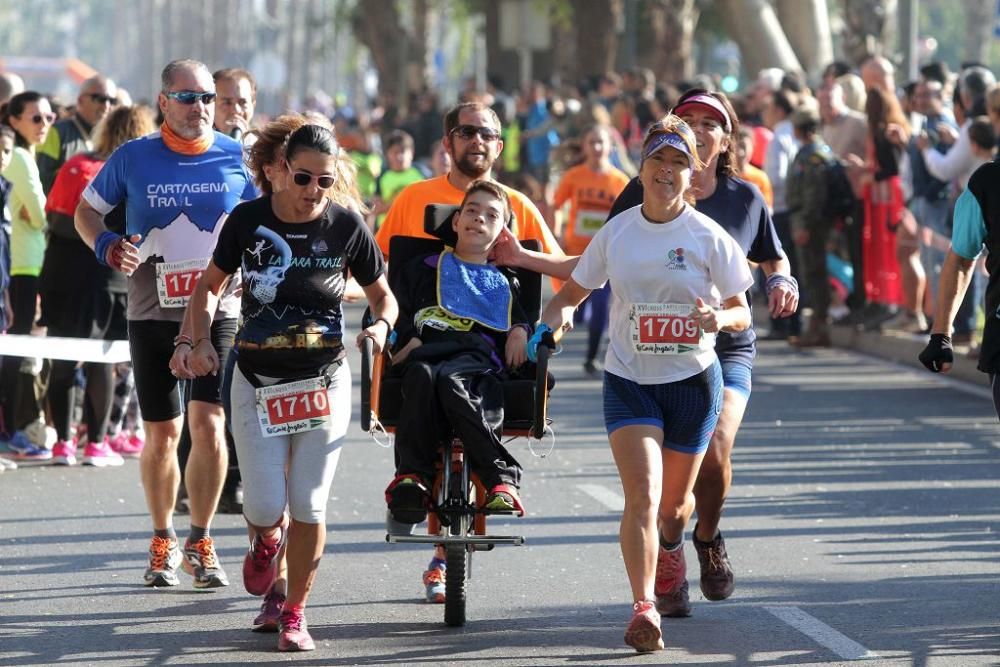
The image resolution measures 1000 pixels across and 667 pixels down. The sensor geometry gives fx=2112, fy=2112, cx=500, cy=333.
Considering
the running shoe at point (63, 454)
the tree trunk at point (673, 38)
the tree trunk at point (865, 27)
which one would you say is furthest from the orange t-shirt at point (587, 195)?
the tree trunk at point (673, 38)

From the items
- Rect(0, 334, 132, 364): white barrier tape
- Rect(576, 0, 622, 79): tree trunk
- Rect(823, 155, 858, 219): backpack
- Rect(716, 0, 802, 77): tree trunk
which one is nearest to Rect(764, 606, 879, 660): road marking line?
Rect(0, 334, 132, 364): white barrier tape

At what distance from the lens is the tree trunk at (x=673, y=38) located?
115ft

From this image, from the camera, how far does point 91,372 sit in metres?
11.7

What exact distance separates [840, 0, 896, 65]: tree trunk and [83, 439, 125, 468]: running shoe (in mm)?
16063

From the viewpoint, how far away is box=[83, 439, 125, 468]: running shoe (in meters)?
11.8

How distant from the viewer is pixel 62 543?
9422mm

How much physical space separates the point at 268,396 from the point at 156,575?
158 cm

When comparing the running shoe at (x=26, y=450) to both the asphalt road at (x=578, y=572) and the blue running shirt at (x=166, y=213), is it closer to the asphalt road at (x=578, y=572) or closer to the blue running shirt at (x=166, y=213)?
the asphalt road at (x=578, y=572)

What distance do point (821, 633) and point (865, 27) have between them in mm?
19791

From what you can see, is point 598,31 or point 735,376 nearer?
point 735,376

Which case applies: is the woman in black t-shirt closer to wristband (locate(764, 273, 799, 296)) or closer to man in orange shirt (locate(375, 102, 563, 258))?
man in orange shirt (locate(375, 102, 563, 258))

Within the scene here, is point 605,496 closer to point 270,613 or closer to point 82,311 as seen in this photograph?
point 82,311

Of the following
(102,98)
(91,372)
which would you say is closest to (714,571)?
(91,372)

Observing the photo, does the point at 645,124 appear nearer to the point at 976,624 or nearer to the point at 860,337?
the point at 860,337
